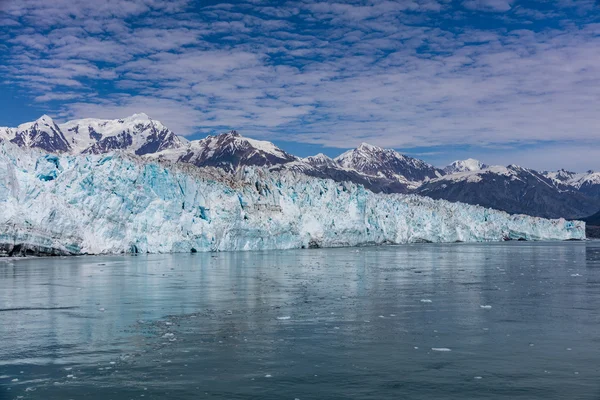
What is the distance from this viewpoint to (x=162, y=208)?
Result: 181ft

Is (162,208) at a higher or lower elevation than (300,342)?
higher

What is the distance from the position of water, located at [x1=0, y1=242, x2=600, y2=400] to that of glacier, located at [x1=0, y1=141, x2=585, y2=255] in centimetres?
2585

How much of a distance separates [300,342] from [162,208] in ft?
Result: 145

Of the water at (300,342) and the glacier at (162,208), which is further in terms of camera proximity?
the glacier at (162,208)

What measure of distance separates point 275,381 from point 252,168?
6767 cm

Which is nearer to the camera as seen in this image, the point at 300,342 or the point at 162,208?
the point at 300,342

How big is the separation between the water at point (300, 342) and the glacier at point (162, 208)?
25.8 metres

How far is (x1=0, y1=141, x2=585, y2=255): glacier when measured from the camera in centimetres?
4806

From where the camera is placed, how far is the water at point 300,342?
31.6 ft

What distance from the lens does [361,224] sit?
79812 millimetres

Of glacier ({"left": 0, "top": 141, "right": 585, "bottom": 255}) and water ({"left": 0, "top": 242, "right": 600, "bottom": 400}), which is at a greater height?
glacier ({"left": 0, "top": 141, "right": 585, "bottom": 255})

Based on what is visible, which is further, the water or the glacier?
the glacier

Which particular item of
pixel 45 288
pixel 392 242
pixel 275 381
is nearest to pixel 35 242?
pixel 45 288

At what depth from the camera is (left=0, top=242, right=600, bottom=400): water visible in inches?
379
